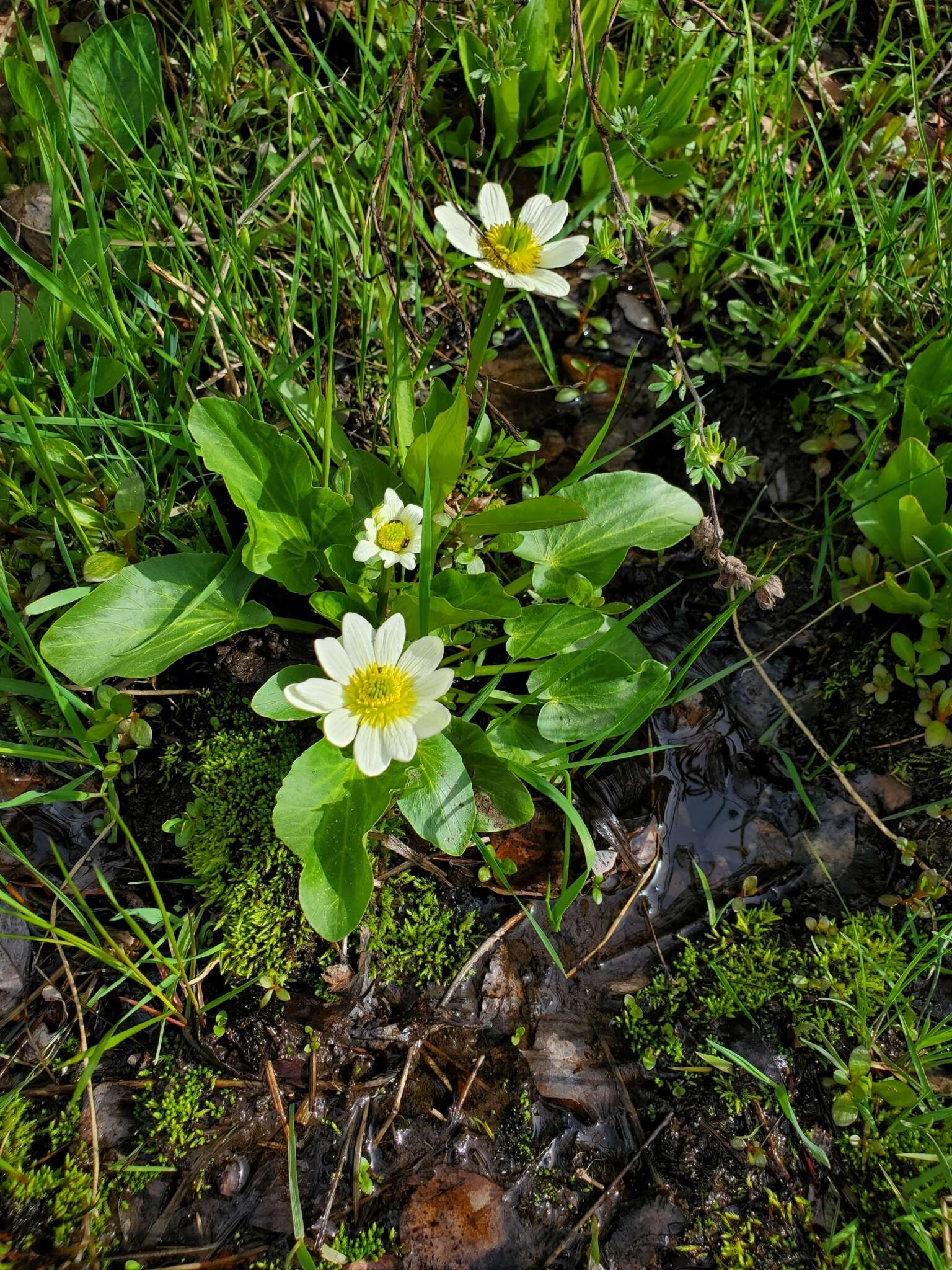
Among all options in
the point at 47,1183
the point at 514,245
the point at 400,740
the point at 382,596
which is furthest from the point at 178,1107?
the point at 514,245

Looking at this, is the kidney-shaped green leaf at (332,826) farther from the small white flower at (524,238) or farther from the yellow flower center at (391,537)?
the small white flower at (524,238)

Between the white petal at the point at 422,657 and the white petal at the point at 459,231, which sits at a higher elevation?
the white petal at the point at 459,231

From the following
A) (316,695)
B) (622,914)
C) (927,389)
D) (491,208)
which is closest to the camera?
(316,695)

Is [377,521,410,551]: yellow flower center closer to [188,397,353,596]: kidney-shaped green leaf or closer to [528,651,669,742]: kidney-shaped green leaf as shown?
[188,397,353,596]: kidney-shaped green leaf

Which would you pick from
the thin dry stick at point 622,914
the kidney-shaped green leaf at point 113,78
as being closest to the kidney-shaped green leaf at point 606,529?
the thin dry stick at point 622,914

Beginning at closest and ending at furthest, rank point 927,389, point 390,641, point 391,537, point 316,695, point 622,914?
point 316,695
point 390,641
point 391,537
point 622,914
point 927,389

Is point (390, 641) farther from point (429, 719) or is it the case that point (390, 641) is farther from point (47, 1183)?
point (47, 1183)
